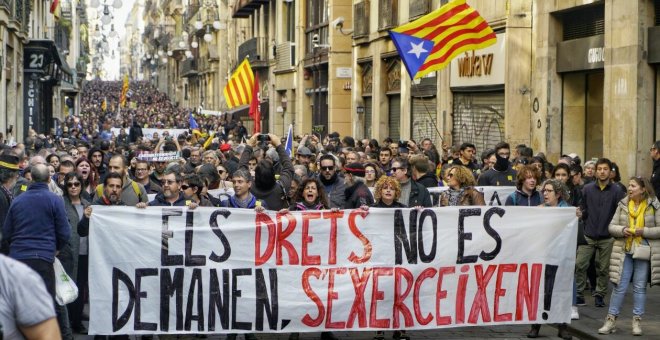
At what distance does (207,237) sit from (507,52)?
41.2 ft

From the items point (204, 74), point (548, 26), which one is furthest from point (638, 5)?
point (204, 74)

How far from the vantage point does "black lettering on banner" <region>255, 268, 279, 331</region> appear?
368 inches

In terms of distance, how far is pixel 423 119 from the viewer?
27047 millimetres

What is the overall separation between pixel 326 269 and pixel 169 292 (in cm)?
133

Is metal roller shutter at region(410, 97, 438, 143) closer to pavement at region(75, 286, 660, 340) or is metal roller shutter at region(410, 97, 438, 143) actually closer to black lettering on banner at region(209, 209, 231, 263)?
pavement at region(75, 286, 660, 340)

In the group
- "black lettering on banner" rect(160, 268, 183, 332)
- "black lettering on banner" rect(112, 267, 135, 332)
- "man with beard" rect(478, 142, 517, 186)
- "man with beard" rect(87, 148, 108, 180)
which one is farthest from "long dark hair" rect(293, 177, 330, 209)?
"man with beard" rect(87, 148, 108, 180)

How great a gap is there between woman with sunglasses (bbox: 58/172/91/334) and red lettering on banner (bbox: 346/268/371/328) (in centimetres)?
233

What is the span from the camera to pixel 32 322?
4.03m

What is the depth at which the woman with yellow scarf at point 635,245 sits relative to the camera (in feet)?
32.6

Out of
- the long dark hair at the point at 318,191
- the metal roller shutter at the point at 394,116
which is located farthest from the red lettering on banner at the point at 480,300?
the metal roller shutter at the point at 394,116

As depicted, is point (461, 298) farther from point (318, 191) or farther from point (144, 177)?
point (144, 177)

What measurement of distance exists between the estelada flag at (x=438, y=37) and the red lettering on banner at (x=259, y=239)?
371 inches

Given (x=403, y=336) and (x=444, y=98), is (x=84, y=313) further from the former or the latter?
(x=444, y=98)

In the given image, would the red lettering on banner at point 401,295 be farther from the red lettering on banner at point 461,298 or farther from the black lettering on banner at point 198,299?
the black lettering on banner at point 198,299
